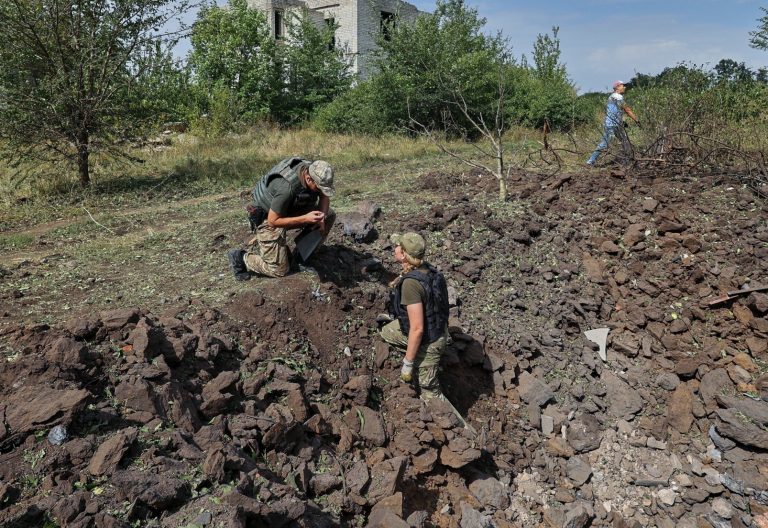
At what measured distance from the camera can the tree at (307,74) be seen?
22016 mm

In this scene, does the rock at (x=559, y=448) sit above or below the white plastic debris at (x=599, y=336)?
below

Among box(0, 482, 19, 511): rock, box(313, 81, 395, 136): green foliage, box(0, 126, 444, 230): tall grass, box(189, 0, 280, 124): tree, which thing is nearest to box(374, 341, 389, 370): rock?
box(0, 482, 19, 511): rock

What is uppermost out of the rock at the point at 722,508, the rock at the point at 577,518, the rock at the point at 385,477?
the rock at the point at 385,477

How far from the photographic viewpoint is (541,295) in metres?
6.02

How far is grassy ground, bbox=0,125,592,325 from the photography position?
532 centimetres

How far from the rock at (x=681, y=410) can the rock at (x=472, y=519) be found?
2143 millimetres

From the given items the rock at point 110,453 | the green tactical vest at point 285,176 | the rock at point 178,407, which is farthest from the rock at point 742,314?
the rock at point 110,453

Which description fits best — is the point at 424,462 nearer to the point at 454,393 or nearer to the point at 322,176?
the point at 454,393

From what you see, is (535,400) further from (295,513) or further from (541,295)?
(295,513)

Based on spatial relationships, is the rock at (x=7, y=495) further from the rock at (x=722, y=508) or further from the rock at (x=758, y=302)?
the rock at (x=758, y=302)

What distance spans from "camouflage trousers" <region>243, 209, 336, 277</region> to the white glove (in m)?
1.60

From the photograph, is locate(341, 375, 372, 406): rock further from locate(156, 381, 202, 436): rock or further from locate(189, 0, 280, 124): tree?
locate(189, 0, 280, 124): tree

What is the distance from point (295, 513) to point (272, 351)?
1.72 m

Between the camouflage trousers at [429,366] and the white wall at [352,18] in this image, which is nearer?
the camouflage trousers at [429,366]
